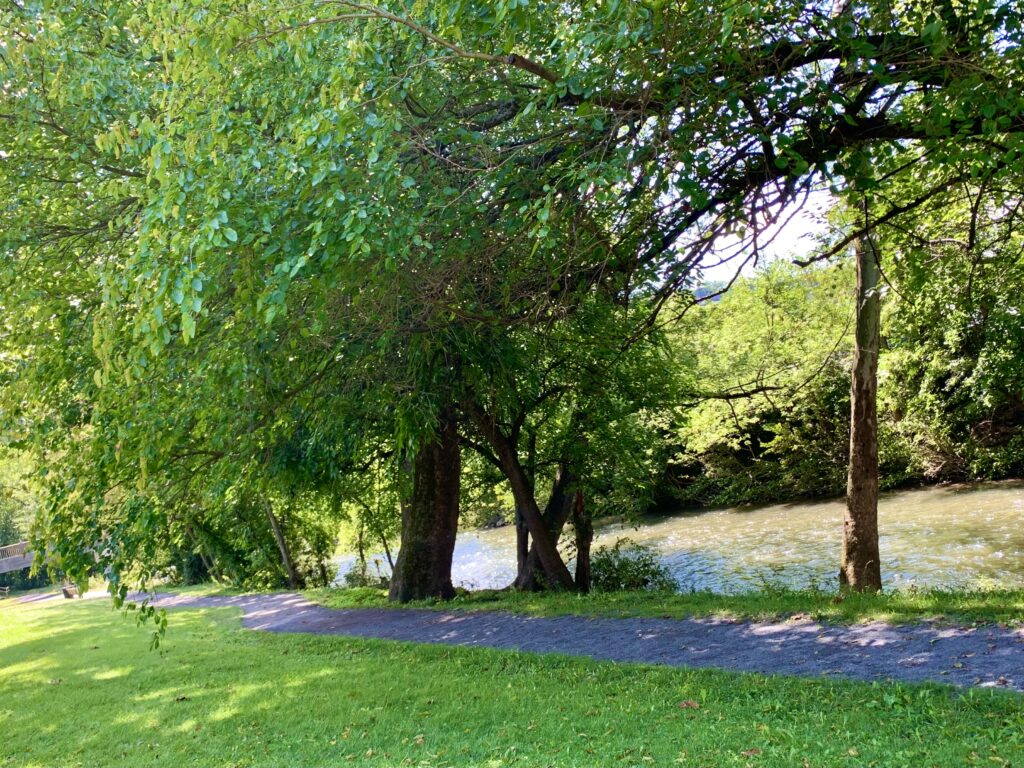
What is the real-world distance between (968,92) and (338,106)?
4.04m

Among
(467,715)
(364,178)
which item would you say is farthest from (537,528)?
(364,178)

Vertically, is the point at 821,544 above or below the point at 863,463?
below

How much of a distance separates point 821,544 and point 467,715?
1487 centimetres

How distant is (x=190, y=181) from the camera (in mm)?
4555

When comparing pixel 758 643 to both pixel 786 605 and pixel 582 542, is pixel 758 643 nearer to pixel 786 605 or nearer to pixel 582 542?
pixel 786 605

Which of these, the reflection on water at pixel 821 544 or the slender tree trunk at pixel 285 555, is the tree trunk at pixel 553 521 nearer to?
the reflection on water at pixel 821 544

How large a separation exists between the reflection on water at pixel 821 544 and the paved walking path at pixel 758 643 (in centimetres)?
523

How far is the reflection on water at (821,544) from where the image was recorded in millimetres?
14570

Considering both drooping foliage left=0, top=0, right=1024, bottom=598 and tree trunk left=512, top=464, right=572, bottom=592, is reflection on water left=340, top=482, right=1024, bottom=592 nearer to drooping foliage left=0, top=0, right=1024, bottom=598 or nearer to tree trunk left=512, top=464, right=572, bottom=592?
tree trunk left=512, top=464, right=572, bottom=592

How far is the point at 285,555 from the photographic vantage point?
72.4 feet

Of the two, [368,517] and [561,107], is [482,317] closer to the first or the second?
[561,107]

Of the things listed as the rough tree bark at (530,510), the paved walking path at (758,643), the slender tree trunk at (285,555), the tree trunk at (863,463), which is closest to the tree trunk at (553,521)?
the rough tree bark at (530,510)

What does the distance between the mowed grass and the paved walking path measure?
43cm

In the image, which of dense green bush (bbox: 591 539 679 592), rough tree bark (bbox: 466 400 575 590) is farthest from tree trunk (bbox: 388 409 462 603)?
dense green bush (bbox: 591 539 679 592)
